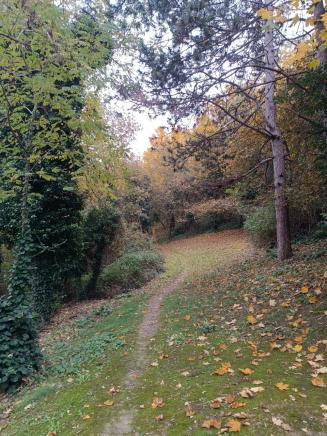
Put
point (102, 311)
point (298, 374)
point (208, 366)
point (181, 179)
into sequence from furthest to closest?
point (181, 179) → point (102, 311) → point (208, 366) → point (298, 374)

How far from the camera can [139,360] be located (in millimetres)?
6238

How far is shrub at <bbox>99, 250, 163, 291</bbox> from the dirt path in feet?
11.6

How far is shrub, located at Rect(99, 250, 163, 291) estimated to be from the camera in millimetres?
16375

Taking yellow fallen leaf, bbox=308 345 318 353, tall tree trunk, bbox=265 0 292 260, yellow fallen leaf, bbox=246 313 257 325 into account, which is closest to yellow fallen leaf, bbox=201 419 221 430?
yellow fallen leaf, bbox=308 345 318 353

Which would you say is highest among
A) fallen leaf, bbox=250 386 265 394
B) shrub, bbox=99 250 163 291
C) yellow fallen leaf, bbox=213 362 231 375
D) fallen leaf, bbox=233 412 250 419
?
fallen leaf, bbox=233 412 250 419

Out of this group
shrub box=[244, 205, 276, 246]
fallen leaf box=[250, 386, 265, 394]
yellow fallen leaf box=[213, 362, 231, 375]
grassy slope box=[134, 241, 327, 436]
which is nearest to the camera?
grassy slope box=[134, 241, 327, 436]

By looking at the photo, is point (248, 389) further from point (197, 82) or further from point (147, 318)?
point (197, 82)

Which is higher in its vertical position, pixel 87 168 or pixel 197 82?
pixel 197 82

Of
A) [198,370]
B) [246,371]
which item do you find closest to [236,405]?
[246,371]

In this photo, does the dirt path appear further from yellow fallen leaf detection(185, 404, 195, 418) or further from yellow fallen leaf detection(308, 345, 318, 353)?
yellow fallen leaf detection(308, 345, 318, 353)

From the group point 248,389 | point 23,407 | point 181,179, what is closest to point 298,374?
point 248,389

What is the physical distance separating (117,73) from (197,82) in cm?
214

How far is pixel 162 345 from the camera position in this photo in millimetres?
6867

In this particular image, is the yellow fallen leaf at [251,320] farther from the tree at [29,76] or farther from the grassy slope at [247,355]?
the tree at [29,76]
